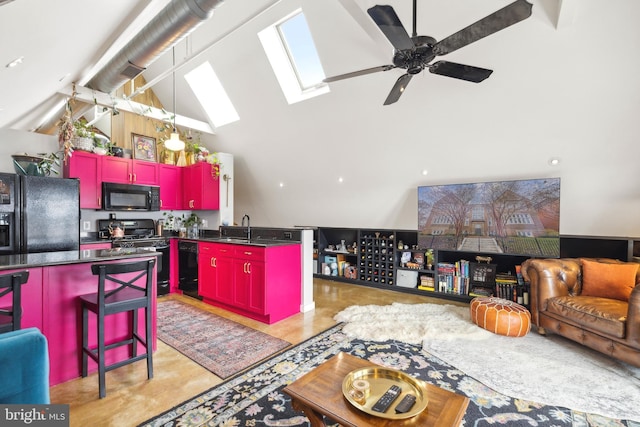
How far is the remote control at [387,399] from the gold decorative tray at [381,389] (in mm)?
15

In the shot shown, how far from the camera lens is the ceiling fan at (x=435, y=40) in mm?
1758

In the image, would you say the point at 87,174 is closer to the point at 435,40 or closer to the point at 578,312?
the point at 435,40

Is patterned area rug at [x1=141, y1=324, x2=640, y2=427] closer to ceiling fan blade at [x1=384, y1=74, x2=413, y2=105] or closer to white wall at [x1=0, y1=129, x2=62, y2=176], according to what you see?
ceiling fan blade at [x1=384, y1=74, x2=413, y2=105]

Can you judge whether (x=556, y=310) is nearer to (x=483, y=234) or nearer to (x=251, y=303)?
(x=483, y=234)

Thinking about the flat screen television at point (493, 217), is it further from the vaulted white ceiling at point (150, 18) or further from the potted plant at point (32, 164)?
the potted plant at point (32, 164)

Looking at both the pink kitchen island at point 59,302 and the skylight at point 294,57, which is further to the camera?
the skylight at point 294,57

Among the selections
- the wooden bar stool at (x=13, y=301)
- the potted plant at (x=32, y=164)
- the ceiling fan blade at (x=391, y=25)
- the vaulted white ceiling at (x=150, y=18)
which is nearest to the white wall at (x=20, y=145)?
the potted plant at (x=32, y=164)

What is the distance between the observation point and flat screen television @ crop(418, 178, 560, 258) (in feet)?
12.2

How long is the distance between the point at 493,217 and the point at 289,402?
3544mm

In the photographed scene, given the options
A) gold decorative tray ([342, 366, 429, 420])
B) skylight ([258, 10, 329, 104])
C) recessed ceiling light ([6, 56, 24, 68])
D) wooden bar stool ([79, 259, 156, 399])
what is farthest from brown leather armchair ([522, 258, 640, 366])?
recessed ceiling light ([6, 56, 24, 68])

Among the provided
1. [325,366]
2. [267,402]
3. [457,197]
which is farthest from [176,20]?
[457,197]

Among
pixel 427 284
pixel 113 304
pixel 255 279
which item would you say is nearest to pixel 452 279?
pixel 427 284

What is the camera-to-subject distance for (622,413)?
1980 millimetres

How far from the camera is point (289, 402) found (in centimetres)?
207
